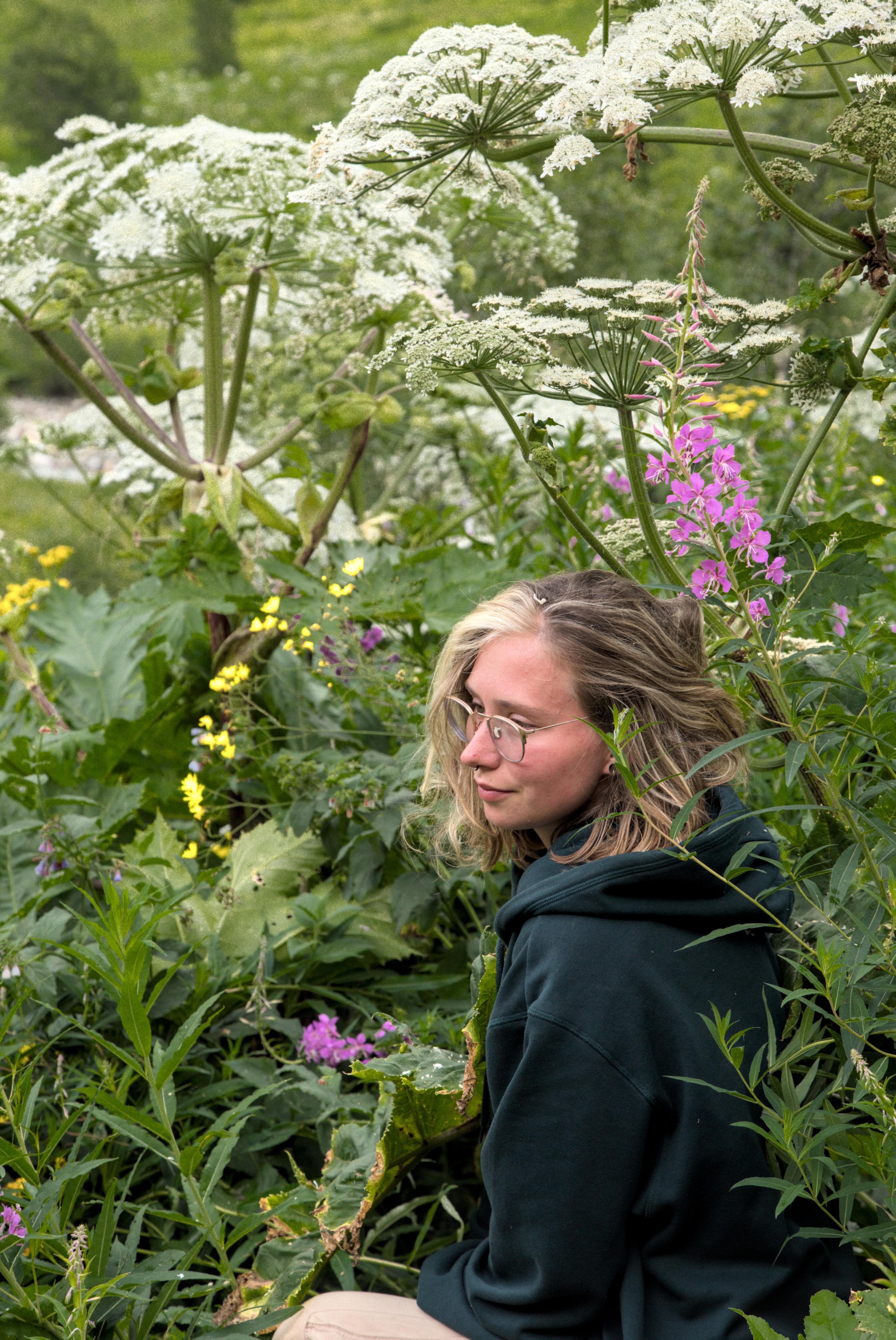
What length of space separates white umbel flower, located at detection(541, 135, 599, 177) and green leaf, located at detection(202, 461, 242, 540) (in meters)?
1.25

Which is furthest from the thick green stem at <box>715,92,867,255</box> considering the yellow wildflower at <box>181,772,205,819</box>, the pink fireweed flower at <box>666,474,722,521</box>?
the yellow wildflower at <box>181,772,205,819</box>

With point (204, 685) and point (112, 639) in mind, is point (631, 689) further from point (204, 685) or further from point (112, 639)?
point (112, 639)

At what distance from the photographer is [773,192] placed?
1552mm

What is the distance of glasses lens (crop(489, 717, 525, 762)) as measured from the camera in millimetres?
1492

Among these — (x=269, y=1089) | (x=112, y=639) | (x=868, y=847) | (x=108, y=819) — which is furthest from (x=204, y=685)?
(x=868, y=847)

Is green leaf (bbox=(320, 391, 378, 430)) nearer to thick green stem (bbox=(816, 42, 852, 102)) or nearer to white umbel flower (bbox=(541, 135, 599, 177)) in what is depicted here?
white umbel flower (bbox=(541, 135, 599, 177))

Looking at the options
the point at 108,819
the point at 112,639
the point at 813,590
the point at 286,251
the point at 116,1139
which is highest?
the point at 286,251

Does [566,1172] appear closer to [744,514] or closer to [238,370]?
[744,514]

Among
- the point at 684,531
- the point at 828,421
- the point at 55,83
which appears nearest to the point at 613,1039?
the point at 684,531

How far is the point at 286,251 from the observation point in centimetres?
271

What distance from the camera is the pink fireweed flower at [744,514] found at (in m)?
1.42

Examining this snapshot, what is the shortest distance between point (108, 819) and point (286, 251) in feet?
4.72

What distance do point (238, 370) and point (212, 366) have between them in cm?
16

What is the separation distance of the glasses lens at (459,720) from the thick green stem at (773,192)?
0.86m
